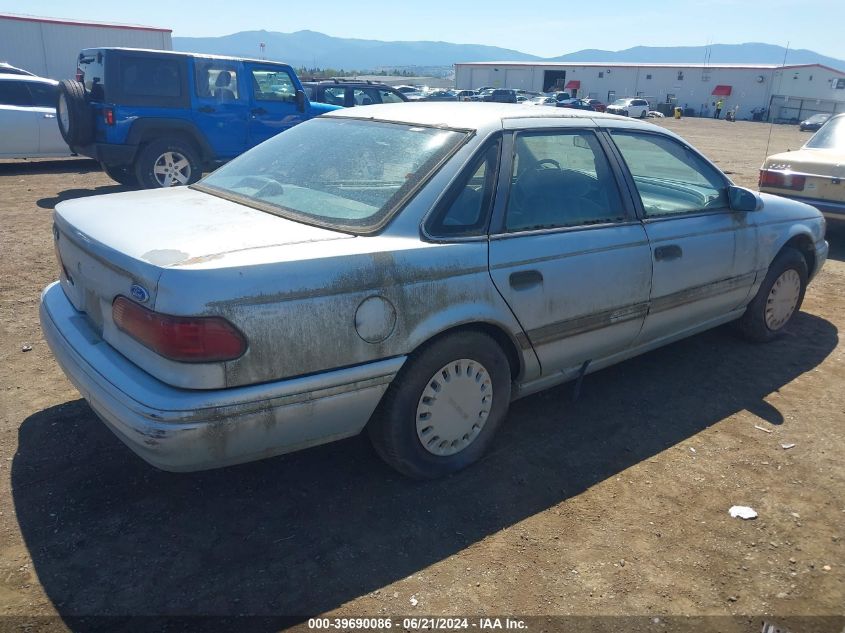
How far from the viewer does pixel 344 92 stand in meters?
14.0

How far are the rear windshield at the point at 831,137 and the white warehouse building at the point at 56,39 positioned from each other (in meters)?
25.2

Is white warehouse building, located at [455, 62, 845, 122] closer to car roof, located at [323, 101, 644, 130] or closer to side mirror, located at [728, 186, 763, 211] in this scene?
side mirror, located at [728, 186, 763, 211]

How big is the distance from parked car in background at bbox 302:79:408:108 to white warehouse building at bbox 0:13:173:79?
16065 millimetres

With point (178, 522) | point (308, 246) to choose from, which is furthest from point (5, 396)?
point (308, 246)

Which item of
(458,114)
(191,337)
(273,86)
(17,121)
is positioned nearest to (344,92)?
(273,86)

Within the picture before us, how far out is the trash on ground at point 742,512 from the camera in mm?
3082

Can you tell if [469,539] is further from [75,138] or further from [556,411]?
[75,138]

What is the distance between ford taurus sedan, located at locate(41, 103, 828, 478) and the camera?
2.40 m

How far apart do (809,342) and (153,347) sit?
493 centimetres

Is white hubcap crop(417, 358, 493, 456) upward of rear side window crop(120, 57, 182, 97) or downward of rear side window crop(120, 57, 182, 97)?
downward

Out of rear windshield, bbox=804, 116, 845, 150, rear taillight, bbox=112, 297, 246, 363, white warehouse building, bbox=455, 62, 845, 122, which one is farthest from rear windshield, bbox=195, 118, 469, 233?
white warehouse building, bbox=455, 62, 845, 122

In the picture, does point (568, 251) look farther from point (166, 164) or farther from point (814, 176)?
point (166, 164)

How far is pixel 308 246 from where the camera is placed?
261 centimetres

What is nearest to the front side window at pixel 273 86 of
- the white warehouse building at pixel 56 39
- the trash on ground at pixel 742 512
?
the trash on ground at pixel 742 512
